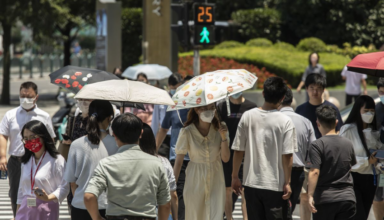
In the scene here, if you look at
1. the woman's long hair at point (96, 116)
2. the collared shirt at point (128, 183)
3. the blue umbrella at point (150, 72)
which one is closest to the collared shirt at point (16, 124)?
the woman's long hair at point (96, 116)

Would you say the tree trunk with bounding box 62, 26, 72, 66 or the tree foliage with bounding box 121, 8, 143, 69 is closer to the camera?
the tree foliage with bounding box 121, 8, 143, 69

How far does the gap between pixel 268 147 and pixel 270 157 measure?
98 mm

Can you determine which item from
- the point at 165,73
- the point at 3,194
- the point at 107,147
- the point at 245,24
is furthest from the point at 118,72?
the point at 245,24

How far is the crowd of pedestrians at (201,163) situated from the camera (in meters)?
4.84

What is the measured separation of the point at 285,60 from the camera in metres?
22.9

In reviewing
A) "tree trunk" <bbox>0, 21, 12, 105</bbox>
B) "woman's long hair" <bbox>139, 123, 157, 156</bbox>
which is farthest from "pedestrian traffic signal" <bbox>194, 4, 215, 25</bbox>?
"tree trunk" <bbox>0, 21, 12, 105</bbox>

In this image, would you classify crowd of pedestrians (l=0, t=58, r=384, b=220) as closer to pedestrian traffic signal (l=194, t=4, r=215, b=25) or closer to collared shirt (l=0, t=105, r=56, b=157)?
collared shirt (l=0, t=105, r=56, b=157)

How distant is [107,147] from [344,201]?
2362 mm

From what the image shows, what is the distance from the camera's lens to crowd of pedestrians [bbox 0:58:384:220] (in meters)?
4.84

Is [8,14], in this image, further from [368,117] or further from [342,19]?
[368,117]

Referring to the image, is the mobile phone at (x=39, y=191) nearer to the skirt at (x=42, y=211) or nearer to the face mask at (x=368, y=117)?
the skirt at (x=42, y=211)

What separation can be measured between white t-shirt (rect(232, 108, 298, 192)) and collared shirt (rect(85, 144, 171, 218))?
1.86 metres

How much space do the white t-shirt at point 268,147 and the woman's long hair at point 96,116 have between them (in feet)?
4.79

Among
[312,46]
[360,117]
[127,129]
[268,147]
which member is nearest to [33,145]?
[127,129]
